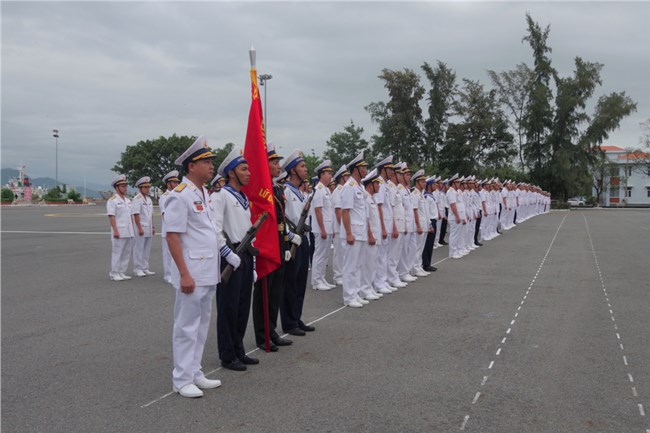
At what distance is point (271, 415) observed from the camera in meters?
4.05

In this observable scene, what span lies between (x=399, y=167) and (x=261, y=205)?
5.67 meters

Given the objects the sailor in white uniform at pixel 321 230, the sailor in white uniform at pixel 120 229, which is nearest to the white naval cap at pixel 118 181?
the sailor in white uniform at pixel 120 229

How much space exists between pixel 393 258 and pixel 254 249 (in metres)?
5.07

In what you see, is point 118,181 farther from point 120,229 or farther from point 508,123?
point 508,123

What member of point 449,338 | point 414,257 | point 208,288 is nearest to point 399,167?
point 414,257

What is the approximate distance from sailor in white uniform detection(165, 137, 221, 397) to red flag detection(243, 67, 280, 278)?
95 cm

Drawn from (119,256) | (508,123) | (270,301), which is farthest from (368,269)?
(508,123)

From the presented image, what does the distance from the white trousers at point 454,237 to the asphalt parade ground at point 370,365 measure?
4.08 metres

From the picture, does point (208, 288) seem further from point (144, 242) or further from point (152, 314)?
point (144, 242)

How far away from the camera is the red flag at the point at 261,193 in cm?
559

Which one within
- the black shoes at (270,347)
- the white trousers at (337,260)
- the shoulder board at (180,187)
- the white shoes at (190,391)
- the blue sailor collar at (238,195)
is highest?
the shoulder board at (180,187)

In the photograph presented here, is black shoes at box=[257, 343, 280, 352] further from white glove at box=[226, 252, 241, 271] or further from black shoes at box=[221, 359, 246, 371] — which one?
white glove at box=[226, 252, 241, 271]

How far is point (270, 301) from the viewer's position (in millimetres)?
6020

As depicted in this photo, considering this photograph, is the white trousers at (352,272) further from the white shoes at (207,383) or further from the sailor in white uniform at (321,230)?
the white shoes at (207,383)
